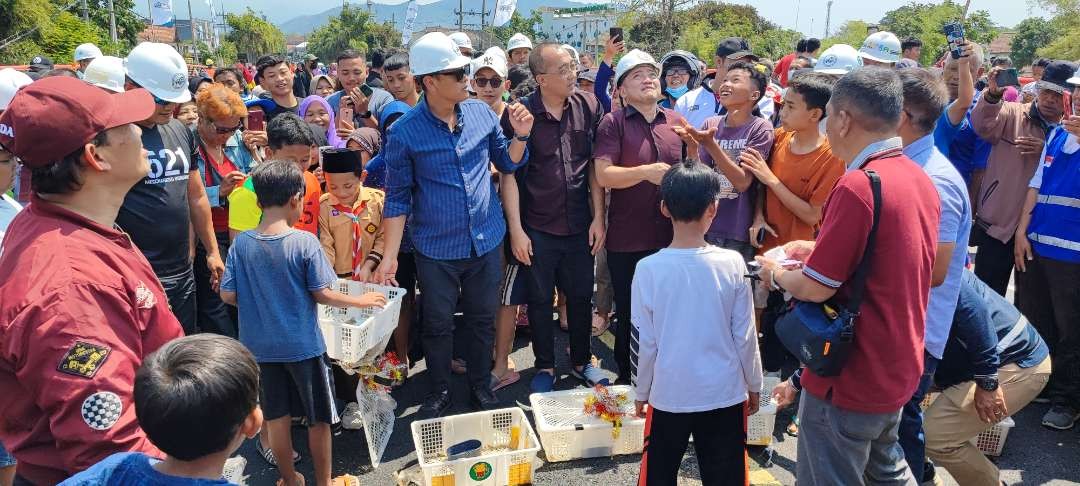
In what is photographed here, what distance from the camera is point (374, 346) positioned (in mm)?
3512

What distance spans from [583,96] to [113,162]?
10.3ft

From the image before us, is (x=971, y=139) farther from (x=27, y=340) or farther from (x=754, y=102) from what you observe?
(x=27, y=340)

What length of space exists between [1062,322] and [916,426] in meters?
2.14

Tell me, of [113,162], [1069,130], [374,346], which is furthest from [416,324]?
[1069,130]

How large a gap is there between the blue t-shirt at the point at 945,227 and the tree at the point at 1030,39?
60.5 metres

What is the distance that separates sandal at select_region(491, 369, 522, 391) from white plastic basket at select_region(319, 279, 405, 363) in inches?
46.9

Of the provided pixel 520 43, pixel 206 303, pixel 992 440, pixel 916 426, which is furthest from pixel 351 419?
pixel 520 43

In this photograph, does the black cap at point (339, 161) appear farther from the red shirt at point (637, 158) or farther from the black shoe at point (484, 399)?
the black shoe at point (484, 399)

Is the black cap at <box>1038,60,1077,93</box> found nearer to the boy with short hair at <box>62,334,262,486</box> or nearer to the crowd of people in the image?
the crowd of people

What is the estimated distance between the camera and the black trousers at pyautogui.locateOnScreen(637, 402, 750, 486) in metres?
2.81

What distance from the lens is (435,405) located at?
4.17 metres

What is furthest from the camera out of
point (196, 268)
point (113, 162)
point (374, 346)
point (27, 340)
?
point (196, 268)

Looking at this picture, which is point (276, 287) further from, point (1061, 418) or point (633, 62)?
point (1061, 418)

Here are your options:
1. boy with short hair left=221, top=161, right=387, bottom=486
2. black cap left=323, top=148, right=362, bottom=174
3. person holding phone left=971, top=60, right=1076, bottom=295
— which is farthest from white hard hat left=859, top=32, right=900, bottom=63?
boy with short hair left=221, top=161, right=387, bottom=486
